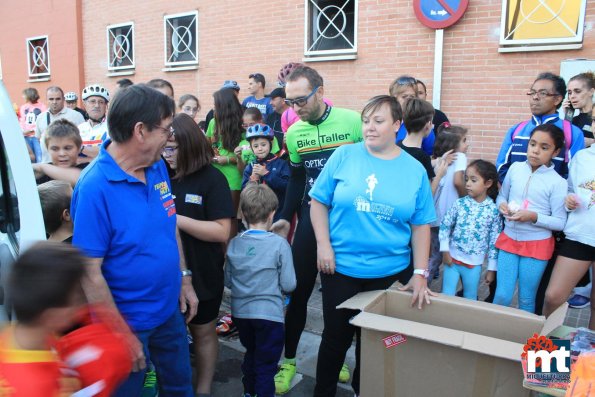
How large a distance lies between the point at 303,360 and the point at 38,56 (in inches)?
474

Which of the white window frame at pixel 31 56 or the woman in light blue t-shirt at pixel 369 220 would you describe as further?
the white window frame at pixel 31 56

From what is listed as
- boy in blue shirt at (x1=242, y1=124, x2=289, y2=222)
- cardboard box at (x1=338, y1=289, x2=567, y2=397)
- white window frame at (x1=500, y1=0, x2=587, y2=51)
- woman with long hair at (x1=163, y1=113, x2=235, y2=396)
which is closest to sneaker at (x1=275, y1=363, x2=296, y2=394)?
woman with long hair at (x1=163, y1=113, x2=235, y2=396)

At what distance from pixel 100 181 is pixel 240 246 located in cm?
115

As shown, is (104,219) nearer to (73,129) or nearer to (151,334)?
(151,334)

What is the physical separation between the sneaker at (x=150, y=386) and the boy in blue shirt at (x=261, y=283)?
0.57 metres

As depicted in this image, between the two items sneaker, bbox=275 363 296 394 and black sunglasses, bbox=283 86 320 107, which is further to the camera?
sneaker, bbox=275 363 296 394

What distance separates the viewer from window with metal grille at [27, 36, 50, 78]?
39.9ft

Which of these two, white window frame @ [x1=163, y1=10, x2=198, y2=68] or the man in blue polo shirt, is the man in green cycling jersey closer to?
the man in blue polo shirt

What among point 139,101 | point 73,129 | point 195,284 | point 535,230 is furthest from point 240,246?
point 535,230

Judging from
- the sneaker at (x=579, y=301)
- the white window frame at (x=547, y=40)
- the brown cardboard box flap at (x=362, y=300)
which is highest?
the white window frame at (x=547, y=40)

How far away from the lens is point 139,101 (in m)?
1.87

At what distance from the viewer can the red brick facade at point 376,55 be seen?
6.19 meters

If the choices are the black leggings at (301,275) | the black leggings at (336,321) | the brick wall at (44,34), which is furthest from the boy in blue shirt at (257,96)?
the brick wall at (44,34)

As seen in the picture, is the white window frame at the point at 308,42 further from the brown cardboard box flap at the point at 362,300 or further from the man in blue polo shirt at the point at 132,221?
the man in blue polo shirt at the point at 132,221
